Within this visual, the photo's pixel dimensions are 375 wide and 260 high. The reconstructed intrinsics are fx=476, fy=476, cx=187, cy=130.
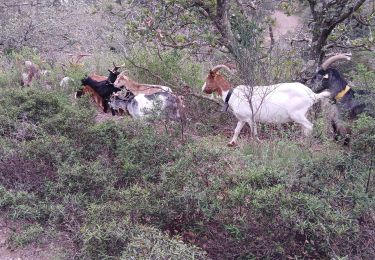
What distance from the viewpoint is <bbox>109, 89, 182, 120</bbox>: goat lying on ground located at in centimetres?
604

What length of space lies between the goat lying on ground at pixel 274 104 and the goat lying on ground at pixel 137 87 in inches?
46.9

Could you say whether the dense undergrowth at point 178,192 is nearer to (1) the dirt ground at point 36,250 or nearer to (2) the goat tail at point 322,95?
(1) the dirt ground at point 36,250

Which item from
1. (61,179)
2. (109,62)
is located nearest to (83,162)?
(61,179)

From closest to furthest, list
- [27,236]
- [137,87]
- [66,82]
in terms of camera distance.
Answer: [27,236], [137,87], [66,82]

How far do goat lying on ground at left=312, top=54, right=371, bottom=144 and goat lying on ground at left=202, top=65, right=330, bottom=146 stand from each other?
176 mm

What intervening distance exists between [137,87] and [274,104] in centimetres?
220

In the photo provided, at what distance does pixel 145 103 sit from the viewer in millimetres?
6949

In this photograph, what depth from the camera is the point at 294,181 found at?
4.13m

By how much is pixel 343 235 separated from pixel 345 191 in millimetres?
442

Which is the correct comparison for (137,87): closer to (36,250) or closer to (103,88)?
(103,88)

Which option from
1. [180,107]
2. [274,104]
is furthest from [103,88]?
[274,104]

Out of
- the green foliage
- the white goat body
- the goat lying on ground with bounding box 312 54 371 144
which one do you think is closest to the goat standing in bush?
the white goat body

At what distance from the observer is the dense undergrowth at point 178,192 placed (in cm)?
380

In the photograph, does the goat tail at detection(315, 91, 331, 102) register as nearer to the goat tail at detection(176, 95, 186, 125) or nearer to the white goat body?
the white goat body
